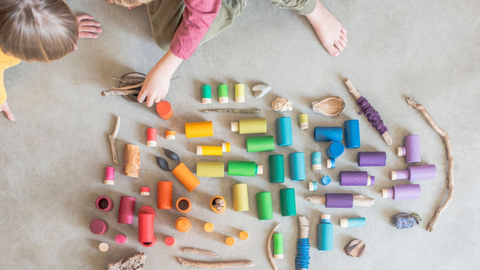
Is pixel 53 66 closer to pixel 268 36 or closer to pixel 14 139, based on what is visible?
pixel 14 139

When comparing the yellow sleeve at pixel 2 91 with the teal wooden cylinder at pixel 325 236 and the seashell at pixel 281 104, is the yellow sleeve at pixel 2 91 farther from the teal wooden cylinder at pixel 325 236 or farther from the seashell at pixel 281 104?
the teal wooden cylinder at pixel 325 236

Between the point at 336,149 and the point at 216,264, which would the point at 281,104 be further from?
the point at 216,264

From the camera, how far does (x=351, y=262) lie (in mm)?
1595

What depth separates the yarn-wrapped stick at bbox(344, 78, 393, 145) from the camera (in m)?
1.57

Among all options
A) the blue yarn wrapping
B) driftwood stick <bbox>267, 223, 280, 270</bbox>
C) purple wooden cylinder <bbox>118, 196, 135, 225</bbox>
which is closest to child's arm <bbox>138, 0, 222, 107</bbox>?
purple wooden cylinder <bbox>118, 196, 135, 225</bbox>

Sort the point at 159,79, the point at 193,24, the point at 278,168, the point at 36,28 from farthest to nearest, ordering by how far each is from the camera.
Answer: the point at 278,168 → the point at 159,79 → the point at 193,24 → the point at 36,28

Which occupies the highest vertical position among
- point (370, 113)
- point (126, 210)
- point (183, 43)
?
point (370, 113)

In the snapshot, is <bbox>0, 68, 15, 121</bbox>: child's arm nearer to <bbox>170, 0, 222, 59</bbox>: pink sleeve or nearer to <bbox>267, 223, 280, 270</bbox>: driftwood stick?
<bbox>170, 0, 222, 59</bbox>: pink sleeve

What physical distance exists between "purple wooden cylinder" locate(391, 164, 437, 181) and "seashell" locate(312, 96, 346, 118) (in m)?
0.41

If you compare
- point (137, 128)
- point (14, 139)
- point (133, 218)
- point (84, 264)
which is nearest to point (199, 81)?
point (137, 128)

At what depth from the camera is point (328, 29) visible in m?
1.59

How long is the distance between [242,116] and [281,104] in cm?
20

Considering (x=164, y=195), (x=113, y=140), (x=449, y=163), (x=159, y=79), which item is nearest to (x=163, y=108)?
(x=159, y=79)

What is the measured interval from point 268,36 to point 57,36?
93cm
